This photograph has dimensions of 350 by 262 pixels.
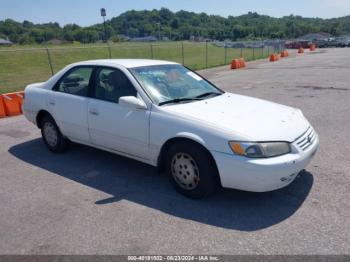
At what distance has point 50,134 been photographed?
18.9 ft

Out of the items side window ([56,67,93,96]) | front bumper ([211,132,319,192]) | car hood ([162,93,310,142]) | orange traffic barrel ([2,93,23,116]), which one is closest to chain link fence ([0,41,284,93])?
orange traffic barrel ([2,93,23,116])

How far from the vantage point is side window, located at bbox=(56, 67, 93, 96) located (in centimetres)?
505

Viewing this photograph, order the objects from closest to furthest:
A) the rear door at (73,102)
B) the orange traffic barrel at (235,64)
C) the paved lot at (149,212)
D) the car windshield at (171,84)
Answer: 1. the paved lot at (149,212)
2. the car windshield at (171,84)
3. the rear door at (73,102)
4. the orange traffic barrel at (235,64)

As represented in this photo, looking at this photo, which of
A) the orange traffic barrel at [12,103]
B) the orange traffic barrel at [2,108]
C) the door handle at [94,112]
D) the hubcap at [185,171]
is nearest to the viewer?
the hubcap at [185,171]

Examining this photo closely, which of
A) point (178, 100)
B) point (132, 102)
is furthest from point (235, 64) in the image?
point (132, 102)

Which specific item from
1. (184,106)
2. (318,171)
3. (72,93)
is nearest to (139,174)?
(184,106)

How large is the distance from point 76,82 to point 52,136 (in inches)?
42.3

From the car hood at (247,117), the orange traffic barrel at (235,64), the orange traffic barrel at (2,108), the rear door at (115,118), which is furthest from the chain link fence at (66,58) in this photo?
the car hood at (247,117)

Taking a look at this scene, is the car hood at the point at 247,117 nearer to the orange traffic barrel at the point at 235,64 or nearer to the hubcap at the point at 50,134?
the hubcap at the point at 50,134

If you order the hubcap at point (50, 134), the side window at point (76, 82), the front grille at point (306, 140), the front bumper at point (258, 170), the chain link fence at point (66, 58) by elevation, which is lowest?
the chain link fence at point (66, 58)

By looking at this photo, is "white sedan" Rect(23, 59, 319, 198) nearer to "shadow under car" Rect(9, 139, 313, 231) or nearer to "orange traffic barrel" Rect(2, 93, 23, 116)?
"shadow under car" Rect(9, 139, 313, 231)

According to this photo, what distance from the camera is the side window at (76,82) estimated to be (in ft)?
16.6

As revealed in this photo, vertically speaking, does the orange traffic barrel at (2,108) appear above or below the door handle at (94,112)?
below

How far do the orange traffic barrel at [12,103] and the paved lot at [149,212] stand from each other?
13.8 ft
